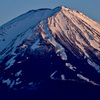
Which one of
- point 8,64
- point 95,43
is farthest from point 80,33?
point 8,64

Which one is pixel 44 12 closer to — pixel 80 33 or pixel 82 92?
pixel 80 33

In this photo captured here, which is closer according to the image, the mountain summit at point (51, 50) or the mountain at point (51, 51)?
the mountain at point (51, 51)

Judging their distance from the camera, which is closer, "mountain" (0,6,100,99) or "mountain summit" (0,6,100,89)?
"mountain" (0,6,100,99)

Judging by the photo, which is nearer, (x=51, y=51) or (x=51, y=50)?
(x=51, y=51)

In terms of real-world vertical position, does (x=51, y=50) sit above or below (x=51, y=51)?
above

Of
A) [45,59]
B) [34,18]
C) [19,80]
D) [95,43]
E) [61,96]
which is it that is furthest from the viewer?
[34,18]
